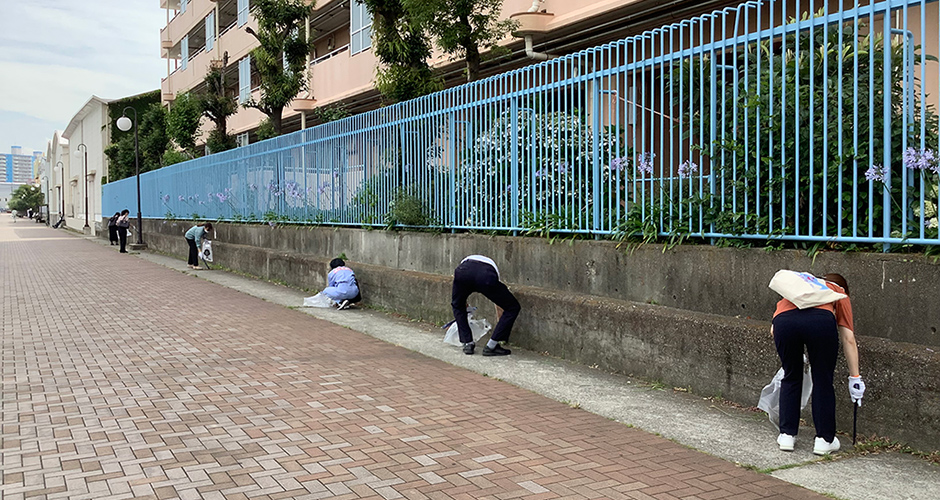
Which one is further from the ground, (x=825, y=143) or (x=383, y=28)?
(x=383, y=28)

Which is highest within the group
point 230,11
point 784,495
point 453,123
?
point 230,11

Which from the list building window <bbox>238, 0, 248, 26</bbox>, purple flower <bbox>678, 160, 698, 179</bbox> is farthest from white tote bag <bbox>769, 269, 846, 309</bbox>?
building window <bbox>238, 0, 248, 26</bbox>

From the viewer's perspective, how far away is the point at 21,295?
556 inches

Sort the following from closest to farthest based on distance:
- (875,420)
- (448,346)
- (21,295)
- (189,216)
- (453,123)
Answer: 1. (875,420)
2. (448,346)
3. (453,123)
4. (21,295)
5. (189,216)

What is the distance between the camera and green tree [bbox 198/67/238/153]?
25609 millimetres

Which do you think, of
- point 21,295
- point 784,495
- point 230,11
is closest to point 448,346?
point 784,495

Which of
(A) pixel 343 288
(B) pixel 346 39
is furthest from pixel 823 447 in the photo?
(B) pixel 346 39

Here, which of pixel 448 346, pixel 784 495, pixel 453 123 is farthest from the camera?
pixel 453 123

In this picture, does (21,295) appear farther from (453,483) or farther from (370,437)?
(453,483)

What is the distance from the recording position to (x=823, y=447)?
4.78 meters

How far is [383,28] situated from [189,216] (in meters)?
13.6

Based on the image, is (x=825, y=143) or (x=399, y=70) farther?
(x=399, y=70)

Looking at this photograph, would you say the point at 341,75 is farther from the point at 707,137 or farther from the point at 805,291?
the point at 805,291

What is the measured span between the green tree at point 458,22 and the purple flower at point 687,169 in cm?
555
